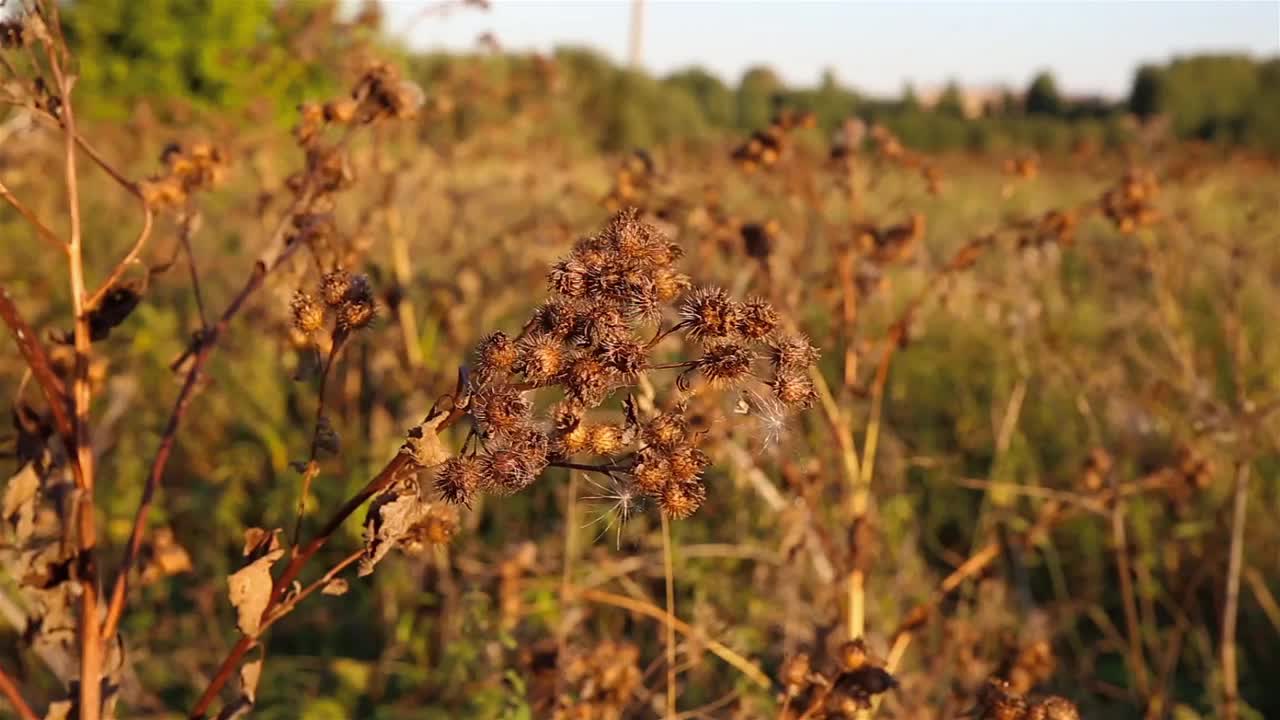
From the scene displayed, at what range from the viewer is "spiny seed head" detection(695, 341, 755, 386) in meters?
1.12

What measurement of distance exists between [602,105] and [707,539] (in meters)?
14.2

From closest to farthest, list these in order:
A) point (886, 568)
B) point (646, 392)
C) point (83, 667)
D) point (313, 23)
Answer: point (83, 667) → point (646, 392) → point (886, 568) → point (313, 23)

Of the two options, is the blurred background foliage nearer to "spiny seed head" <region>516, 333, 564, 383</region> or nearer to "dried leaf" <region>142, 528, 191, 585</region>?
"dried leaf" <region>142, 528, 191, 585</region>

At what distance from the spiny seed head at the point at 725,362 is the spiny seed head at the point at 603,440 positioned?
0.11 m

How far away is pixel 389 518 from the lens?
3.80 feet

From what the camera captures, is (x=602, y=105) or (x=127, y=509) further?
(x=602, y=105)

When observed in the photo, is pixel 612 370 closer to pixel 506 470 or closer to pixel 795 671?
pixel 506 470

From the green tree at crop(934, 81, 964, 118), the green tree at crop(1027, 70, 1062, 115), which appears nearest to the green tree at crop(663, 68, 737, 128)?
the green tree at crop(934, 81, 964, 118)

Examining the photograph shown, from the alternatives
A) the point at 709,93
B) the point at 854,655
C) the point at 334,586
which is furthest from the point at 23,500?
the point at 709,93

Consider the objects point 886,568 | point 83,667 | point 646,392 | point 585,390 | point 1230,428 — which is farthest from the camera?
point 886,568

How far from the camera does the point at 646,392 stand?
169cm

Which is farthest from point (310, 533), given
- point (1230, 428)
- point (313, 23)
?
point (1230, 428)

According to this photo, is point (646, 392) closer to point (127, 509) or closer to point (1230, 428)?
point (1230, 428)

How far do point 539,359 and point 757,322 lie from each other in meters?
0.22
